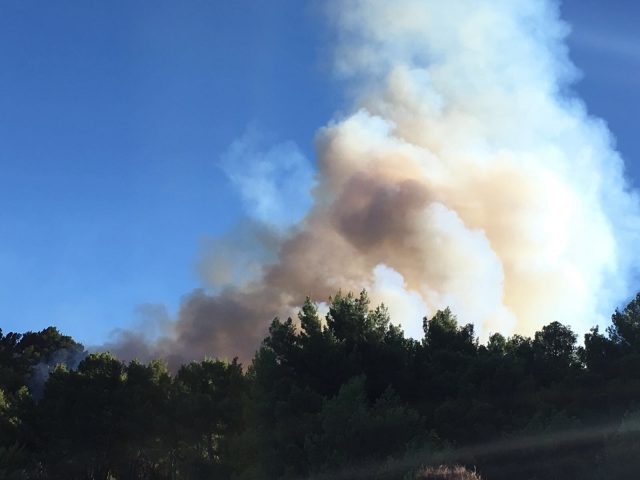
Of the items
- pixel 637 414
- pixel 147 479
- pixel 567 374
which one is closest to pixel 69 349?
pixel 147 479

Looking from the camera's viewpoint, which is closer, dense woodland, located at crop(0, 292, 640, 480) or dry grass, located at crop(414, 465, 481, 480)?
dry grass, located at crop(414, 465, 481, 480)

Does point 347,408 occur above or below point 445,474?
above

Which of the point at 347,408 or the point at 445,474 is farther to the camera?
the point at 347,408

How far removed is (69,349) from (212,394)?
67.7 m

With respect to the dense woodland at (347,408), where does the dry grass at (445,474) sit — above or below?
below

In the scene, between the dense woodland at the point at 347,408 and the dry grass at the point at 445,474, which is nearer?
the dry grass at the point at 445,474

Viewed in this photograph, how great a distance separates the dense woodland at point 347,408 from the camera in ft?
110

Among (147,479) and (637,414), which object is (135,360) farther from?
(637,414)

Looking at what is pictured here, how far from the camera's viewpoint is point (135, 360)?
54.6 m

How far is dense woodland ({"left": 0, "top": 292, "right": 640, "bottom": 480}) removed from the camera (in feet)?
110

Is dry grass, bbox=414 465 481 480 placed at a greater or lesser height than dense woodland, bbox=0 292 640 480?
lesser

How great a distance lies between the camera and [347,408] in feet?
111

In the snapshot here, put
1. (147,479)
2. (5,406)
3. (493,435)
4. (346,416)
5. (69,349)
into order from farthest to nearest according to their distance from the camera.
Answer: (69,349), (5,406), (147,479), (493,435), (346,416)

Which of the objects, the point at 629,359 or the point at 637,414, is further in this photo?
the point at 629,359
